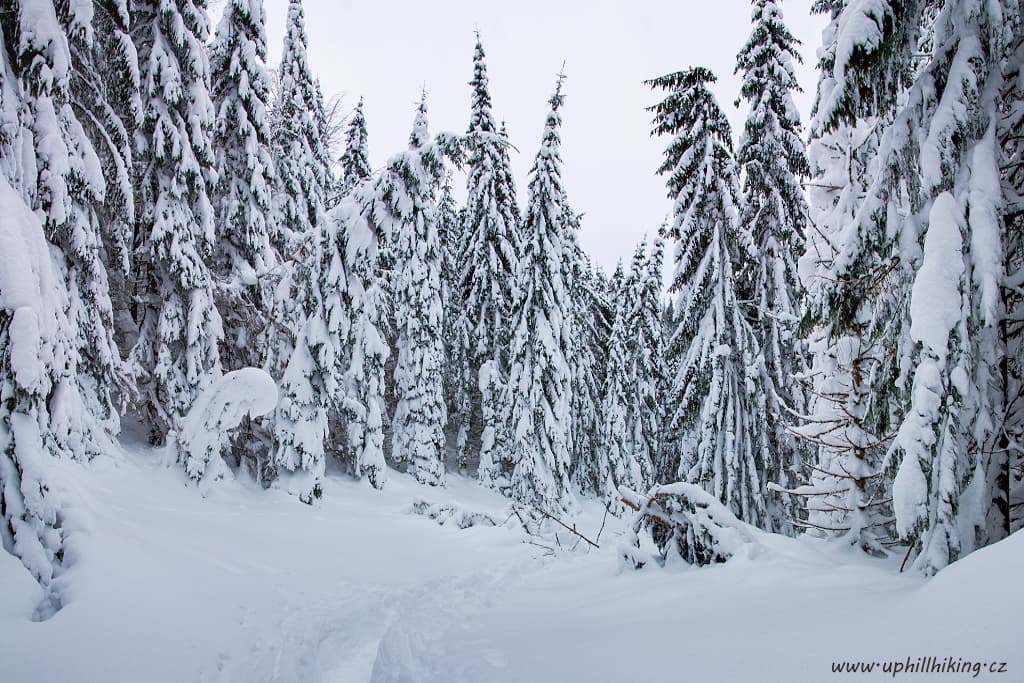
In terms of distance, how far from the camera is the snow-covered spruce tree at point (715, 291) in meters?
13.0

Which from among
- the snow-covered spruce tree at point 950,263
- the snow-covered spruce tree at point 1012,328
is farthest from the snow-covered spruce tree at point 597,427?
the snow-covered spruce tree at point 950,263

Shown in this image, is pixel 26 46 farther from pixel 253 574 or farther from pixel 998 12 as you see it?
pixel 998 12

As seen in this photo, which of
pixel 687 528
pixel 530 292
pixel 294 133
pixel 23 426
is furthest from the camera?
pixel 294 133

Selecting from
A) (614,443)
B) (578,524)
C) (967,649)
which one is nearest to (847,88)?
(967,649)

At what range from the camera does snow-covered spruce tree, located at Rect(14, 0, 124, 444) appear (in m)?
5.81

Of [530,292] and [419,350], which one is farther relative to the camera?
[419,350]

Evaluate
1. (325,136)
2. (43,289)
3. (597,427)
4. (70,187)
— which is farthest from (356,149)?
(43,289)

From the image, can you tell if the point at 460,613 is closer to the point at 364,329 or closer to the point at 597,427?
the point at 364,329

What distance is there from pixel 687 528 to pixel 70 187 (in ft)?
34.2

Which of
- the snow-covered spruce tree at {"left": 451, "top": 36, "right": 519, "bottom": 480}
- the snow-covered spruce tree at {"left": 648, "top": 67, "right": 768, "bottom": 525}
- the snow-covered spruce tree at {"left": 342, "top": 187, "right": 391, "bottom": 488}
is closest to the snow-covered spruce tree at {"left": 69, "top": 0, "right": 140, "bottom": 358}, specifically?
the snow-covered spruce tree at {"left": 342, "top": 187, "right": 391, "bottom": 488}

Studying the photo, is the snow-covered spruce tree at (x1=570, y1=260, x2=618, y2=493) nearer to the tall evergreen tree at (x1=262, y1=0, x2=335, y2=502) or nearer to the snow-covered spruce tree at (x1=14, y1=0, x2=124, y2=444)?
the tall evergreen tree at (x1=262, y1=0, x2=335, y2=502)

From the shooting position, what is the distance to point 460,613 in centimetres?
589

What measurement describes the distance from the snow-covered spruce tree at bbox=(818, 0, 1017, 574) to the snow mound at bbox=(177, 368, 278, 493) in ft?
32.6

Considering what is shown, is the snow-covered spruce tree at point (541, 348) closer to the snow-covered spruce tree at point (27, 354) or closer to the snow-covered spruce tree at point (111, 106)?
the snow-covered spruce tree at point (111, 106)
